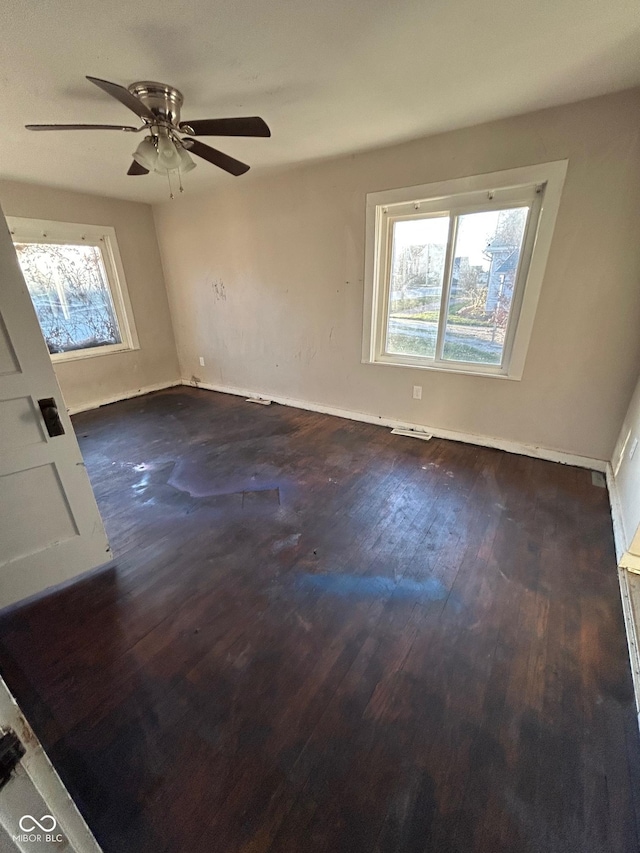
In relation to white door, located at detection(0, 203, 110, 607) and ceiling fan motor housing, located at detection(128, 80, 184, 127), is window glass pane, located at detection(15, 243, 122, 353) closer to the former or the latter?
ceiling fan motor housing, located at detection(128, 80, 184, 127)

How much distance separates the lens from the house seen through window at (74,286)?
148 inches

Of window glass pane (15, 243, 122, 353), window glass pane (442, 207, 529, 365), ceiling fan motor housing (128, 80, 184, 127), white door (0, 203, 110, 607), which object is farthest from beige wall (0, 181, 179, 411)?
window glass pane (442, 207, 529, 365)

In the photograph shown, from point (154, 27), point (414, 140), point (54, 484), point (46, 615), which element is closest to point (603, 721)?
point (46, 615)

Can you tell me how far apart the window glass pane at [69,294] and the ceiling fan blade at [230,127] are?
2.94 meters

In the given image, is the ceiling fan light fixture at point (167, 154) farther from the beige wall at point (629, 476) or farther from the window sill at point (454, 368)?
the beige wall at point (629, 476)

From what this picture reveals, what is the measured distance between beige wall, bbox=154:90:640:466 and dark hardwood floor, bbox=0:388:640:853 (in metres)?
0.79

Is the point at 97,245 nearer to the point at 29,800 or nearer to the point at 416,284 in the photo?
the point at 416,284

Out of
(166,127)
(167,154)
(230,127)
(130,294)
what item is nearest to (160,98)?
(166,127)

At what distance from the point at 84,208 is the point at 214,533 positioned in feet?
13.7

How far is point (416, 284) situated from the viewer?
315 cm

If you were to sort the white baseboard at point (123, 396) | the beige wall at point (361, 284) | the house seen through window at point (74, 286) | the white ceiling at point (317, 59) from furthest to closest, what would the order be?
the white baseboard at point (123, 396)
the house seen through window at point (74, 286)
the beige wall at point (361, 284)
the white ceiling at point (317, 59)

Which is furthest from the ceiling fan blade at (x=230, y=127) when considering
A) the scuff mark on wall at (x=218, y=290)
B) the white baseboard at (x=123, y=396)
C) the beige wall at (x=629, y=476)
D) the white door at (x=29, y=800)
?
the white baseboard at (x=123, y=396)

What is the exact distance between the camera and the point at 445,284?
9.76 feet

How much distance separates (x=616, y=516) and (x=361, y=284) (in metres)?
2.65
